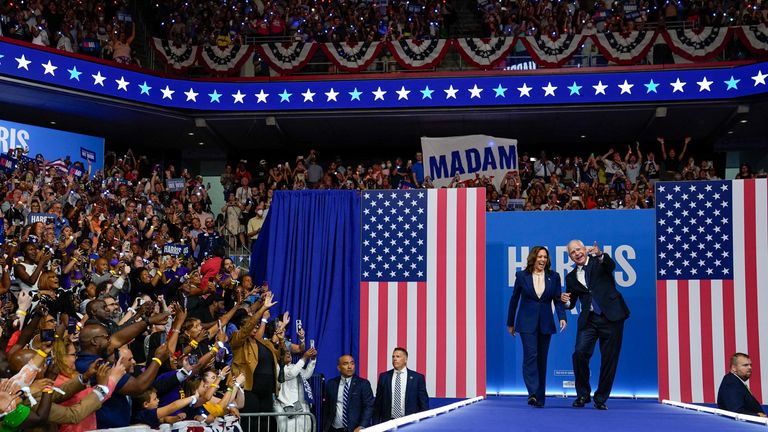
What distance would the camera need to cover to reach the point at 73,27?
63.8 ft

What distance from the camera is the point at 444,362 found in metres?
11.8

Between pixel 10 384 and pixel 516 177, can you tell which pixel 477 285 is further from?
pixel 10 384

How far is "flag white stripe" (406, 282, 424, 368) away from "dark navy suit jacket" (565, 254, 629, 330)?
377 cm

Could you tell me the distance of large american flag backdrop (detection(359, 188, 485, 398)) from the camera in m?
11.8

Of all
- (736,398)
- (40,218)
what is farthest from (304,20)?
(736,398)

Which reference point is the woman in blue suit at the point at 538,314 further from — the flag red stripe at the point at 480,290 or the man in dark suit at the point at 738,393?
the flag red stripe at the point at 480,290

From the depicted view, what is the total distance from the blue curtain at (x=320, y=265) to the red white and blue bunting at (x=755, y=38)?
10.1m

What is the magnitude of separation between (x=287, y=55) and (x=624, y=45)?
7.09 metres

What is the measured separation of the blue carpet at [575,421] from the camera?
5773 millimetres

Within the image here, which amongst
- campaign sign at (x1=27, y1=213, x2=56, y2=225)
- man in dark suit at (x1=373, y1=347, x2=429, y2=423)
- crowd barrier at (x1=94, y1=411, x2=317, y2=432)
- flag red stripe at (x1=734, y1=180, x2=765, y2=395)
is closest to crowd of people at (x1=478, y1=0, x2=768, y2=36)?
flag red stripe at (x1=734, y1=180, x2=765, y2=395)

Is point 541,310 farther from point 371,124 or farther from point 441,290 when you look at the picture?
point 371,124

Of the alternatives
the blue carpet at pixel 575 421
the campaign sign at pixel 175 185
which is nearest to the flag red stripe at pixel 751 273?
the blue carpet at pixel 575 421

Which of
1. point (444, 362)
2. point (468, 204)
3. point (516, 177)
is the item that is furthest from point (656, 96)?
point (444, 362)

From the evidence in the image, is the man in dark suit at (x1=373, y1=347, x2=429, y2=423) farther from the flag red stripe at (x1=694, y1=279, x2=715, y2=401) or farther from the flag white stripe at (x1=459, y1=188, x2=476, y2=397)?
the flag red stripe at (x1=694, y1=279, x2=715, y2=401)
